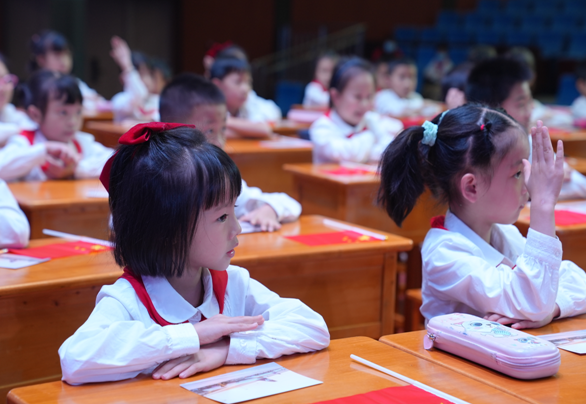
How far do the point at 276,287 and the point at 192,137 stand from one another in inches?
35.3

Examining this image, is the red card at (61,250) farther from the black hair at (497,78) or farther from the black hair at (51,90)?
the black hair at (497,78)

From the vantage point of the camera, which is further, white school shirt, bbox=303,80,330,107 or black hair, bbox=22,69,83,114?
white school shirt, bbox=303,80,330,107

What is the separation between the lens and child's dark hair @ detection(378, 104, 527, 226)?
174 cm

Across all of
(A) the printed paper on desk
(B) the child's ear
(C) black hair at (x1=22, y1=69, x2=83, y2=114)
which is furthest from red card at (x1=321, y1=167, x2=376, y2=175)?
(A) the printed paper on desk

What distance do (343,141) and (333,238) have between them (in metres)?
1.73

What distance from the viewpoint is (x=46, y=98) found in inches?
131

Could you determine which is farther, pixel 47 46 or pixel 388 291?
pixel 47 46

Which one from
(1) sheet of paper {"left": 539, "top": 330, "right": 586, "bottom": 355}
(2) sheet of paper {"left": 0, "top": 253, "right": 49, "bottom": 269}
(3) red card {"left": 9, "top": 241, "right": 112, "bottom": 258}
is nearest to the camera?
(1) sheet of paper {"left": 539, "top": 330, "right": 586, "bottom": 355}

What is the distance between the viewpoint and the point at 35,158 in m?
3.14

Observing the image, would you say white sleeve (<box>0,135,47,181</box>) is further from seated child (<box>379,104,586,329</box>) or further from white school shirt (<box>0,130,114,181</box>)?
seated child (<box>379,104,586,329</box>)

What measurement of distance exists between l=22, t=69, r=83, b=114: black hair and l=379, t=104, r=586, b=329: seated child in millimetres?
2041

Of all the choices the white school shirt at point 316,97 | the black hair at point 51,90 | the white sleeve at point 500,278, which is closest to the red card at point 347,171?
the black hair at point 51,90

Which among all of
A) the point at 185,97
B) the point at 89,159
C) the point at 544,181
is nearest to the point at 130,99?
the point at 89,159

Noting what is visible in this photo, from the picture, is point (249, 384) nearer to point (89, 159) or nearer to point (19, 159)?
point (19, 159)
